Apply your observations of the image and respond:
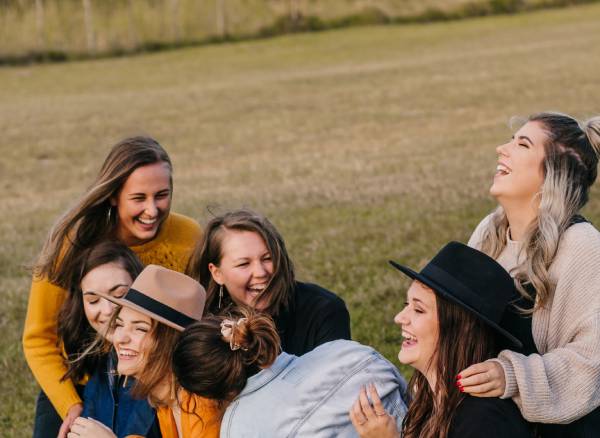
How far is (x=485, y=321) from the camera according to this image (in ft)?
12.5

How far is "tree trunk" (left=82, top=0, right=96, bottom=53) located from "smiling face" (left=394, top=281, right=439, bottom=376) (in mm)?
44443

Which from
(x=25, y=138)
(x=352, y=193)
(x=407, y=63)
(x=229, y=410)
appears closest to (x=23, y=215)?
(x=352, y=193)

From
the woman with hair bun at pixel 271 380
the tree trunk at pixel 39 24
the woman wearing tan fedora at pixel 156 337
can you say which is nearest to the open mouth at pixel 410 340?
the woman with hair bun at pixel 271 380

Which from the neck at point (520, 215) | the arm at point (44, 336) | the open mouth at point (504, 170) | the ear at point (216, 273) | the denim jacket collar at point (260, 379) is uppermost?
the open mouth at point (504, 170)

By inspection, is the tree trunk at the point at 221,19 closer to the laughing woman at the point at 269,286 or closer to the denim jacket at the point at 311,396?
the laughing woman at the point at 269,286

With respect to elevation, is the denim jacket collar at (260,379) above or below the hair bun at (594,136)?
below

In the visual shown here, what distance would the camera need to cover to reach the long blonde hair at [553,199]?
14.5 feet

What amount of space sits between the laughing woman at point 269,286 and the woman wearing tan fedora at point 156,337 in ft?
1.04

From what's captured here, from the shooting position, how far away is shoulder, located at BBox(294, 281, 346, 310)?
5.08 m

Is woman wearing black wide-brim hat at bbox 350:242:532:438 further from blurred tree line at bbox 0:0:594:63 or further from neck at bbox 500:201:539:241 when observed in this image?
blurred tree line at bbox 0:0:594:63

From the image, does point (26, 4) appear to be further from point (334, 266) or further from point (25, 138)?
point (334, 266)

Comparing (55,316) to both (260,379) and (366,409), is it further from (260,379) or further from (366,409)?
(366,409)

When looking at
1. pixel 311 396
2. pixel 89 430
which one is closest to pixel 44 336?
pixel 89 430

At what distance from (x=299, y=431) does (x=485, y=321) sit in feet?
2.59
